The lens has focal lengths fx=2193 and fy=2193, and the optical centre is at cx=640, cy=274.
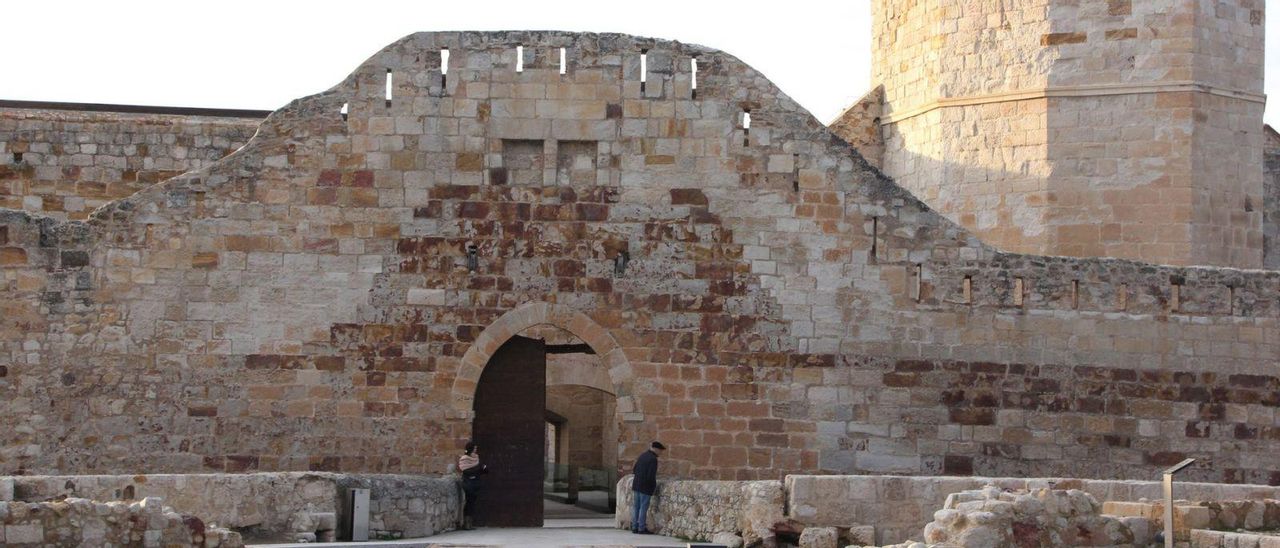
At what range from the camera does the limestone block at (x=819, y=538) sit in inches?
563

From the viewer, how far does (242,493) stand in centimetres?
1472

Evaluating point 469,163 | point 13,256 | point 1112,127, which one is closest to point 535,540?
point 469,163

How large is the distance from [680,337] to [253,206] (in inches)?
151

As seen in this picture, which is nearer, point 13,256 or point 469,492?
point 469,492

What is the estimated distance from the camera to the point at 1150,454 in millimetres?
19297

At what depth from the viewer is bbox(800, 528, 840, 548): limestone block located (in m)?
14.3

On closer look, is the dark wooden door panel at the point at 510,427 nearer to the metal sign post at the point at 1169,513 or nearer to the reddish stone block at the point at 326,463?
the reddish stone block at the point at 326,463

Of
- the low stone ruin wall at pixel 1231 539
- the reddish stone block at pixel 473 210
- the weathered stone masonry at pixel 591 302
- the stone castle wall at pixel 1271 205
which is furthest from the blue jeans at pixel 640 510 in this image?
the stone castle wall at pixel 1271 205

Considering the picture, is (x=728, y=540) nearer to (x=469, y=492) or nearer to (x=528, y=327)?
(x=469, y=492)

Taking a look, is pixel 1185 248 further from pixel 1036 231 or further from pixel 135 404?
pixel 135 404

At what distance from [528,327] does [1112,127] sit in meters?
7.24

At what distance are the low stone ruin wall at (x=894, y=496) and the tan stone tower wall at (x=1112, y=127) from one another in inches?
327

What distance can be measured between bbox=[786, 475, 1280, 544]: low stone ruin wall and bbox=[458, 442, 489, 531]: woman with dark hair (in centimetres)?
433

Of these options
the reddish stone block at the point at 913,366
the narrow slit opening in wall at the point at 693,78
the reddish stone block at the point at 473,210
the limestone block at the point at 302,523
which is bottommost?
the limestone block at the point at 302,523
